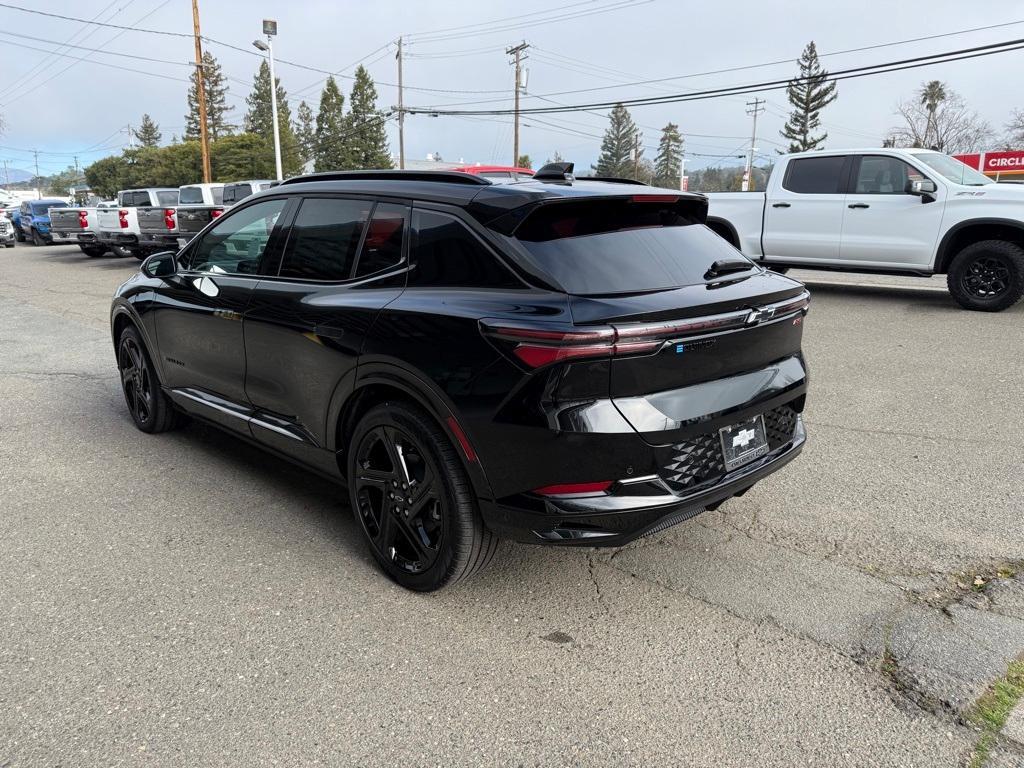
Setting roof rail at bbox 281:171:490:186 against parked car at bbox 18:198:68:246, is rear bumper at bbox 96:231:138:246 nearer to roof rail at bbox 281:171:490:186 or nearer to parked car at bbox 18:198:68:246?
parked car at bbox 18:198:68:246

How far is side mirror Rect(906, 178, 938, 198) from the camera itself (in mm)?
9578

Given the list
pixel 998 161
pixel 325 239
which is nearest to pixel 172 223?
pixel 325 239

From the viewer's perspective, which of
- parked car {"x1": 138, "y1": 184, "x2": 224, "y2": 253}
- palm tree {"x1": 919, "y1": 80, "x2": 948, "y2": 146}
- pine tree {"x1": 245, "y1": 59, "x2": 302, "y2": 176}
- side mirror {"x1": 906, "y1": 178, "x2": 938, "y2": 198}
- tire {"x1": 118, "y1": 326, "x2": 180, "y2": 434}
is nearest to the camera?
tire {"x1": 118, "y1": 326, "x2": 180, "y2": 434}

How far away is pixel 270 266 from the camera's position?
399cm

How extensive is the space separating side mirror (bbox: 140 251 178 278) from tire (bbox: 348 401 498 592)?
2.27 metres

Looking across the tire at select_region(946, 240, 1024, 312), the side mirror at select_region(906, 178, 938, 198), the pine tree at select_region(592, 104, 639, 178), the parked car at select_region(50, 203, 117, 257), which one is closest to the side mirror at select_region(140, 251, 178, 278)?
the side mirror at select_region(906, 178, 938, 198)

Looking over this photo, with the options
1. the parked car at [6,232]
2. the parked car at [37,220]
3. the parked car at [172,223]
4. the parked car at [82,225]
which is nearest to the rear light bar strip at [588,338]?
the parked car at [172,223]

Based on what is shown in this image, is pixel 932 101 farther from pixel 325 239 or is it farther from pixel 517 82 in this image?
pixel 325 239

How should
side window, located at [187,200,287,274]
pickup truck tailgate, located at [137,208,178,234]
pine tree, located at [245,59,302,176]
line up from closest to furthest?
side window, located at [187,200,287,274], pickup truck tailgate, located at [137,208,178,234], pine tree, located at [245,59,302,176]

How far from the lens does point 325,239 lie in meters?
3.71

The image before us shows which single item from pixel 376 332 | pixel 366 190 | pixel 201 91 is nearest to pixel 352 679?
pixel 376 332

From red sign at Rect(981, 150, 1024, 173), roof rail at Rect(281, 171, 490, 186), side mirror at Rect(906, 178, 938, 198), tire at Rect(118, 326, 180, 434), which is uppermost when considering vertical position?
red sign at Rect(981, 150, 1024, 173)

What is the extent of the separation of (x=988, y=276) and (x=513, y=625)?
905 centimetres

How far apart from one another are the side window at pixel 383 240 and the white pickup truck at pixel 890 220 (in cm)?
863
